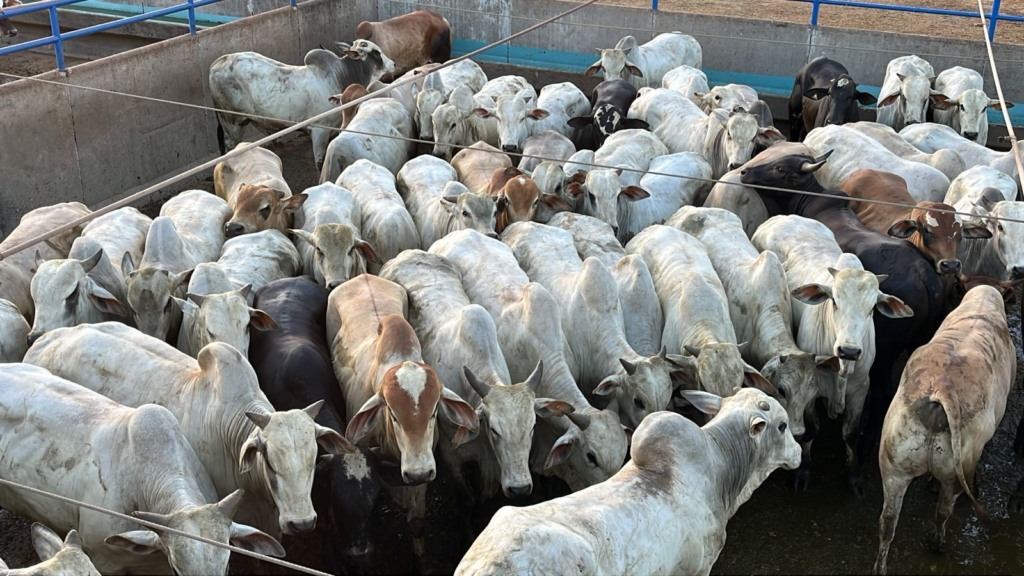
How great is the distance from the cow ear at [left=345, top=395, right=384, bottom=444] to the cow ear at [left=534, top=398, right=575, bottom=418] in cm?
84

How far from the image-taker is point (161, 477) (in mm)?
4609

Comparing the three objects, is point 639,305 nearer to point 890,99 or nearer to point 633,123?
point 633,123

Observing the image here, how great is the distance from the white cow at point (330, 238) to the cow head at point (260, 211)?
0.13m

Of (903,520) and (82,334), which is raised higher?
(82,334)

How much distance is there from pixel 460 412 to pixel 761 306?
244 centimetres

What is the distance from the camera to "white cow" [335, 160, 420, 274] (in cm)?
745

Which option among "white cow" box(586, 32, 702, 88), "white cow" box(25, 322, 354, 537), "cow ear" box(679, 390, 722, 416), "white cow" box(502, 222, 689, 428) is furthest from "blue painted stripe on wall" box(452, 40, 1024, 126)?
"white cow" box(25, 322, 354, 537)

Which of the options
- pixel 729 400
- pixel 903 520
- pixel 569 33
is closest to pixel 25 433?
→ pixel 729 400

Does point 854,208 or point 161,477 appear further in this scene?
point 854,208

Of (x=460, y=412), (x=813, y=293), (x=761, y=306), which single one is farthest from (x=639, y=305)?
(x=460, y=412)

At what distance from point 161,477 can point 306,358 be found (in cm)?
119

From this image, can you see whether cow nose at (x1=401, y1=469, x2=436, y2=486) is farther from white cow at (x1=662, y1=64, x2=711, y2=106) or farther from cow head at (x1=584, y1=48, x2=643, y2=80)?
cow head at (x1=584, y1=48, x2=643, y2=80)

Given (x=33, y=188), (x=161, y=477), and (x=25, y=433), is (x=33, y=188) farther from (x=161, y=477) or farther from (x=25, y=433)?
(x=161, y=477)

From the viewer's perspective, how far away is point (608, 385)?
574 cm
